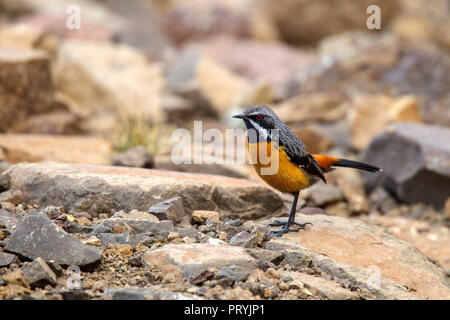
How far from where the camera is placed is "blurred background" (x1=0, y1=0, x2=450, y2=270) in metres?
8.60

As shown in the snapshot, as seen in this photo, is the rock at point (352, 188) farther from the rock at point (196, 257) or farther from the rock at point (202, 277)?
the rock at point (202, 277)

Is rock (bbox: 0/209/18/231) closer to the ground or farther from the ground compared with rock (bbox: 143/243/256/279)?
farther from the ground

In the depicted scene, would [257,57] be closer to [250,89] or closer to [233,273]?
[250,89]

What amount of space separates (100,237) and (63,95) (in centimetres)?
901

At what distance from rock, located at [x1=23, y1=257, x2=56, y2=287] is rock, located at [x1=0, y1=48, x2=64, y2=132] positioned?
6.87 metres

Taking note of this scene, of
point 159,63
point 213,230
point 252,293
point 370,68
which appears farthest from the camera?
point 159,63

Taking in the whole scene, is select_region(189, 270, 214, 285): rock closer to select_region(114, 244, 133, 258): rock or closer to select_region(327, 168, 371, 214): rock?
select_region(114, 244, 133, 258): rock

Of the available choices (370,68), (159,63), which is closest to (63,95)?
(159,63)

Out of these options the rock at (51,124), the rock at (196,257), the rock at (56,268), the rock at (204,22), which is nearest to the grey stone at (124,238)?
the rock at (196,257)

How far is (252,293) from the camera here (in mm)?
4074

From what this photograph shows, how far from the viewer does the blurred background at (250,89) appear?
28.2 feet

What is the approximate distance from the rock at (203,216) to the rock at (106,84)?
672cm

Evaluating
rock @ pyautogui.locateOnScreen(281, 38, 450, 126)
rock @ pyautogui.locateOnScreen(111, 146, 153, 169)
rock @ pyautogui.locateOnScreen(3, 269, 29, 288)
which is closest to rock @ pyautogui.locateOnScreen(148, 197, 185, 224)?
rock @ pyautogui.locateOnScreen(3, 269, 29, 288)

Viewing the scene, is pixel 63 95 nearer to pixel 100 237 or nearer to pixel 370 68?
pixel 370 68
